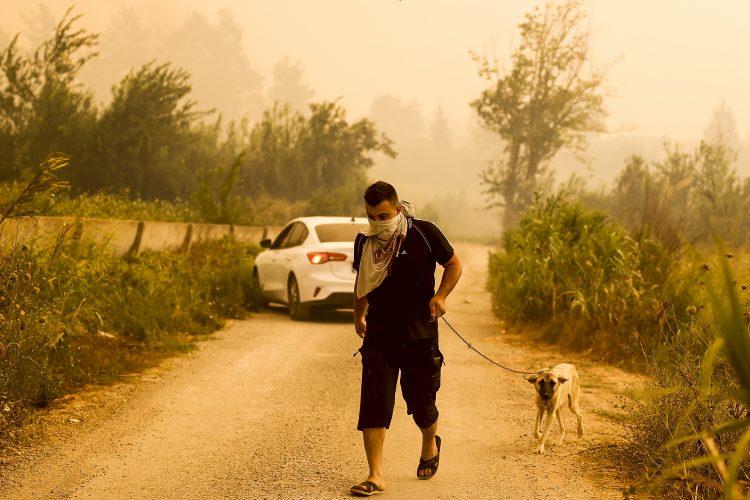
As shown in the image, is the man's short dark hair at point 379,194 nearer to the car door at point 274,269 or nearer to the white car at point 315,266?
the white car at point 315,266

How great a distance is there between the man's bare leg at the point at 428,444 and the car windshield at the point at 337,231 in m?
9.04

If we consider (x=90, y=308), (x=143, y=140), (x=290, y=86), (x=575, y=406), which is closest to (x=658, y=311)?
(x=575, y=406)

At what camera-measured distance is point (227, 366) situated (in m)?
10.6

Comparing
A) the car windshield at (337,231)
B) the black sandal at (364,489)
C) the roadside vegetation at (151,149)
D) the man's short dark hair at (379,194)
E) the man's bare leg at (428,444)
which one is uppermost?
the roadside vegetation at (151,149)

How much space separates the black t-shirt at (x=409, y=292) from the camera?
584cm

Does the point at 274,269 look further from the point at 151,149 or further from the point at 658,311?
the point at 151,149

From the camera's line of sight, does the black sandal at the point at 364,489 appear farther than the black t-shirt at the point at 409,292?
No

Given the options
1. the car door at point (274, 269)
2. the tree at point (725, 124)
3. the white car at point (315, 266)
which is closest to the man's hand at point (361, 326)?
the white car at point (315, 266)

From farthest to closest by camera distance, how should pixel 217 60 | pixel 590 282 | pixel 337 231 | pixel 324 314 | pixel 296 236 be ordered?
pixel 217 60
pixel 324 314
pixel 296 236
pixel 337 231
pixel 590 282

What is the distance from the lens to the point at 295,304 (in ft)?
49.6

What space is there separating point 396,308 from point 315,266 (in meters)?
8.89

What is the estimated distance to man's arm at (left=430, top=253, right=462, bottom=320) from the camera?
5.77 meters

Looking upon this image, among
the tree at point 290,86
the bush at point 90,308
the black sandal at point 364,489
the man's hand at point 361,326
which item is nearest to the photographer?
the black sandal at point 364,489

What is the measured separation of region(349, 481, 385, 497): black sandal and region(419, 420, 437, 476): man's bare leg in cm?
51
